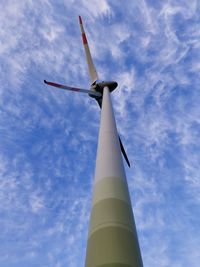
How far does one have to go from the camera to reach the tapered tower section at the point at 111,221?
495 cm

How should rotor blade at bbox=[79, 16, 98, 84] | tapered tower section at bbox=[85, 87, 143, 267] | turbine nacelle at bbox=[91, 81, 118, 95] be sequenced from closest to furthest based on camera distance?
tapered tower section at bbox=[85, 87, 143, 267], turbine nacelle at bbox=[91, 81, 118, 95], rotor blade at bbox=[79, 16, 98, 84]

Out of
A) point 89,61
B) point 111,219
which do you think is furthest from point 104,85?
point 111,219

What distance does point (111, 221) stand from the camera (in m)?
5.67

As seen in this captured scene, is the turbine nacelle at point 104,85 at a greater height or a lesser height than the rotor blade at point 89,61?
lesser

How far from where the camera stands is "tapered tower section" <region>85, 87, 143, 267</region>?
16.2 feet

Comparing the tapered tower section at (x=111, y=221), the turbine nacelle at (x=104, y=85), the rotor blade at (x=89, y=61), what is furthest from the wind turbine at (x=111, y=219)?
the rotor blade at (x=89, y=61)

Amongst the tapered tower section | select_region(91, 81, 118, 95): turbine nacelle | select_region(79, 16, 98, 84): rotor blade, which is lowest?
the tapered tower section

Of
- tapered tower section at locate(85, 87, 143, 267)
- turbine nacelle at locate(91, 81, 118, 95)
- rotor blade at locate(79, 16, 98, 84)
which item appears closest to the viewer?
tapered tower section at locate(85, 87, 143, 267)

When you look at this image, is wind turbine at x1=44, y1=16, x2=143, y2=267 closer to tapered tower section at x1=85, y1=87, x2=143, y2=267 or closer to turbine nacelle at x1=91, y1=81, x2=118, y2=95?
tapered tower section at x1=85, y1=87, x2=143, y2=267

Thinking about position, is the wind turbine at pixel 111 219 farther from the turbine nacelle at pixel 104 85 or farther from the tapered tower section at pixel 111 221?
the turbine nacelle at pixel 104 85

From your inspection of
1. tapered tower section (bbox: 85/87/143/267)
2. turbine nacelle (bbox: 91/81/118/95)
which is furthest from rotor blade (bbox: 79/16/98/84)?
tapered tower section (bbox: 85/87/143/267)

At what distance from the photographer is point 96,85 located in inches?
837

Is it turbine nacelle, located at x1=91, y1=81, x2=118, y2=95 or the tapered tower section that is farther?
turbine nacelle, located at x1=91, y1=81, x2=118, y2=95

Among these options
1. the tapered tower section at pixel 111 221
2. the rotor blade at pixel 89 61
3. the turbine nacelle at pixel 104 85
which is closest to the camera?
the tapered tower section at pixel 111 221
